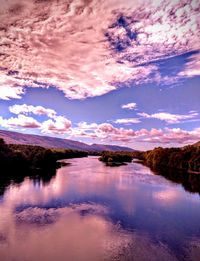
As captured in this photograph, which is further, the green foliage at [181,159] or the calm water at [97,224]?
the green foliage at [181,159]

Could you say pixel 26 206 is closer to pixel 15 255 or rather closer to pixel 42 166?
pixel 15 255

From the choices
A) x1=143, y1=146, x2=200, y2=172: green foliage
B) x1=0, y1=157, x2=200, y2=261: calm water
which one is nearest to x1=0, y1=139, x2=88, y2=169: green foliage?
x1=0, y1=157, x2=200, y2=261: calm water

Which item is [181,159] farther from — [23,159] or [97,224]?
[97,224]

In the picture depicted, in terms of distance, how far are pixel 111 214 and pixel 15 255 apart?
613 inches

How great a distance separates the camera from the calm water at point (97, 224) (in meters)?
23.9

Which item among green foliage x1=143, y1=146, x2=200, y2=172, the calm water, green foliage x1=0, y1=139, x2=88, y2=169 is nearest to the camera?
the calm water

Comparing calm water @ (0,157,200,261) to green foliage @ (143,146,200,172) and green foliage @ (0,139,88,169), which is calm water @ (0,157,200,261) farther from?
green foliage @ (143,146,200,172)

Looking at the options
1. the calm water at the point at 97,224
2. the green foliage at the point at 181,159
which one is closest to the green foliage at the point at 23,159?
the calm water at the point at 97,224

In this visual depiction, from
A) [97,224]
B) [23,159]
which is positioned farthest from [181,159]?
[97,224]

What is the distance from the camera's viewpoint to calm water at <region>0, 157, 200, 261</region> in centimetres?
2388

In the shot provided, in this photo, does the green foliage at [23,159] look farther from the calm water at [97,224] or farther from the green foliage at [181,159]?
the green foliage at [181,159]

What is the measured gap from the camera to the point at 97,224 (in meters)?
31.5

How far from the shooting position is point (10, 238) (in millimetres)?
26156

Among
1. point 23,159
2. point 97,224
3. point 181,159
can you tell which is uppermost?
point 181,159
